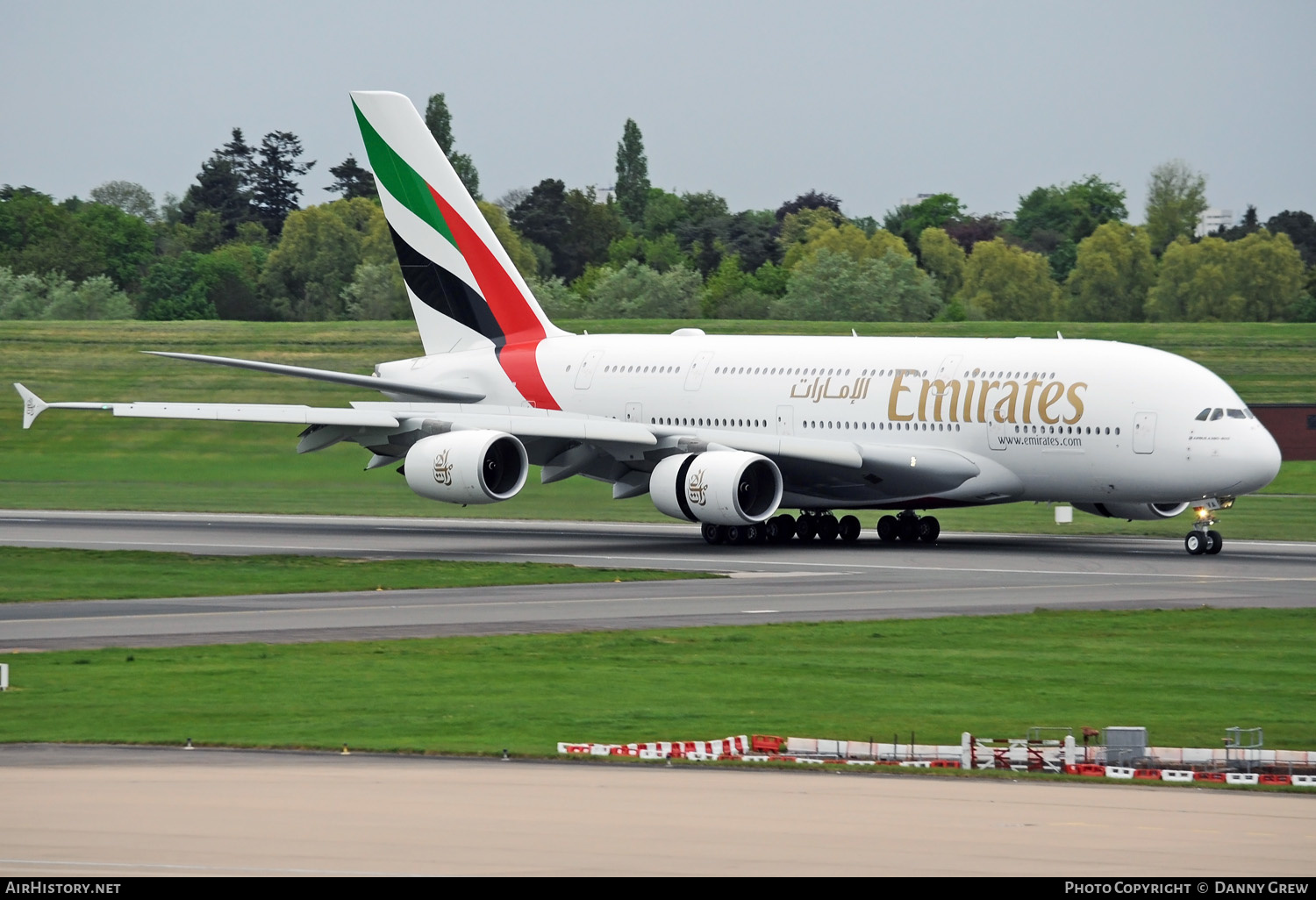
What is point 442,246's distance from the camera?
51.1 m

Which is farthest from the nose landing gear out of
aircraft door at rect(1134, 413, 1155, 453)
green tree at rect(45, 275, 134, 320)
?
green tree at rect(45, 275, 134, 320)

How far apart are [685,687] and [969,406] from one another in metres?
20.7

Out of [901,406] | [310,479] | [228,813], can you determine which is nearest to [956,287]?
[310,479]

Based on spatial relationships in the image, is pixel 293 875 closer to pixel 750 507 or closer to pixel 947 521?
pixel 750 507

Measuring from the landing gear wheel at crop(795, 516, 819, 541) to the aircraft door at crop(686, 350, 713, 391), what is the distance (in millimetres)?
4053

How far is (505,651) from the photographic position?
26.1 metres

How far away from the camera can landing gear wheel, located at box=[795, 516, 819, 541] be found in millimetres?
46031

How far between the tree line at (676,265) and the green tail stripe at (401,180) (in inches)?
2296

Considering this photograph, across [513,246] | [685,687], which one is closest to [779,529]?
[685,687]

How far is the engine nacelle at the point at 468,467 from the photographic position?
43.0m

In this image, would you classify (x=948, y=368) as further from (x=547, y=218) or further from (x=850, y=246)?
(x=547, y=218)

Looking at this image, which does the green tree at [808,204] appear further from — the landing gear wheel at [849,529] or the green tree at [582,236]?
the landing gear wheel at [849,529]

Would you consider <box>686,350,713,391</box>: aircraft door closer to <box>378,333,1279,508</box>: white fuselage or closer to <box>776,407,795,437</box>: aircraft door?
<box>378,333,1279,508</box>: white fuselage

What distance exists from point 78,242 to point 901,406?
105092 mm
